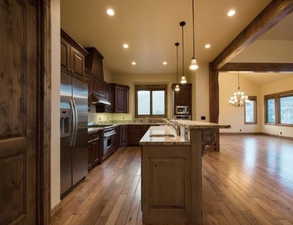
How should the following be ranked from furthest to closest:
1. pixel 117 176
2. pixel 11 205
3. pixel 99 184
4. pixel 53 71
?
pixel 117 176
pixel 99 184
pixel 53 71
pixel 11 205

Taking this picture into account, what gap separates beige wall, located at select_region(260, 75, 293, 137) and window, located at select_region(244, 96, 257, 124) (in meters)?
0.37

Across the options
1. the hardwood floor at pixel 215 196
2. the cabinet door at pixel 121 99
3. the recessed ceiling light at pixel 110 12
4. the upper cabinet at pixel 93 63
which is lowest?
the hardwood floor at pixel 215 196

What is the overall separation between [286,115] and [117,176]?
32.2 feet

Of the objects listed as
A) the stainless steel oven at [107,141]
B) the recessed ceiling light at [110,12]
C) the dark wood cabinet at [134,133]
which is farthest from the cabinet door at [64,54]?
the dark wood cabinet at [134,133]

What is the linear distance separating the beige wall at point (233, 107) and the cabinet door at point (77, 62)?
963cm

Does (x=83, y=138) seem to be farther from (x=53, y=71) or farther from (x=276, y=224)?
(x=276, y=224)

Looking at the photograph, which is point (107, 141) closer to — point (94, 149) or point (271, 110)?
point (94, 149)

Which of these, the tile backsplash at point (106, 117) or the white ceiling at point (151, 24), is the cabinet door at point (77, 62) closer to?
the white ceiling at point (151, 24)

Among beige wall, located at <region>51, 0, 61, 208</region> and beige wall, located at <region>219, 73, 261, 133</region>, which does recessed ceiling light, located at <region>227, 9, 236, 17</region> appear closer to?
beige wall, located at <region>51, 0, 61, 208</region>

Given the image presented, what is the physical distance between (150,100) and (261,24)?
5098 mm

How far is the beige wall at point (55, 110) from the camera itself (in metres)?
2.12

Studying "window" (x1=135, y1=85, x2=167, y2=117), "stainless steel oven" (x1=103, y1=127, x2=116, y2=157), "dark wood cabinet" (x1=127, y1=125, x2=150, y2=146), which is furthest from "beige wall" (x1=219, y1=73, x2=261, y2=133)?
"stainless steel oven" (x1=103, y1=127, x2=116, y2=157)

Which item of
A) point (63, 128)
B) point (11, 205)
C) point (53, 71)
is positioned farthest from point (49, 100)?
point (11, 205)

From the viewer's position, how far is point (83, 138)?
3.13m
